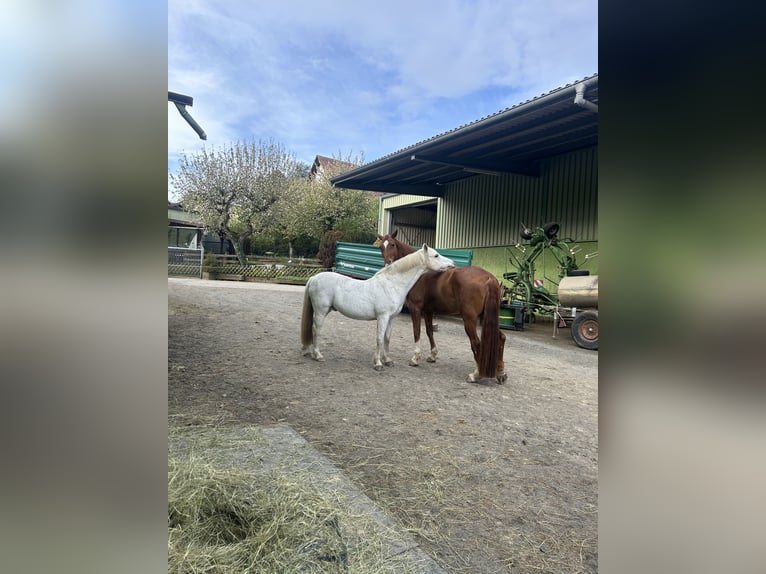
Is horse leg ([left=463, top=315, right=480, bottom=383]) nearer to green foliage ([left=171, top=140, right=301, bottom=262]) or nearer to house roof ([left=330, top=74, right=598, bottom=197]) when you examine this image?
house roof ([left=330, top=74, right=598, bottom=197])

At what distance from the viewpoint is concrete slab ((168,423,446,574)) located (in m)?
1.71

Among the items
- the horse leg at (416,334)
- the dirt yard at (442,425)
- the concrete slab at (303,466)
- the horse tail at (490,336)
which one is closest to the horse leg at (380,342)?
the dirt yard at (442,425)

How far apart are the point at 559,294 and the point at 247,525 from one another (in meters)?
6.47

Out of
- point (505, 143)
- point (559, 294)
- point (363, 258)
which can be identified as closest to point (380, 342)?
point (559, 294)

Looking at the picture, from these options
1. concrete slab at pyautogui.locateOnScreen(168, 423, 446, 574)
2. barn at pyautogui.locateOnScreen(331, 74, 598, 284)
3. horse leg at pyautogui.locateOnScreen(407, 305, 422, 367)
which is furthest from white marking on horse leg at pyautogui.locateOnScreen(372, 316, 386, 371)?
barn at pyautogui.locateOnScreen(331, 74, 598, 284)

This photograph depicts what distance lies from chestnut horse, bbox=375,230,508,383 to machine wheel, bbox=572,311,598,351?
2853mm

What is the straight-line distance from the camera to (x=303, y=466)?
237cm

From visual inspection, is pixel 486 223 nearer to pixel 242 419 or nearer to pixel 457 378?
pixel 457 378
